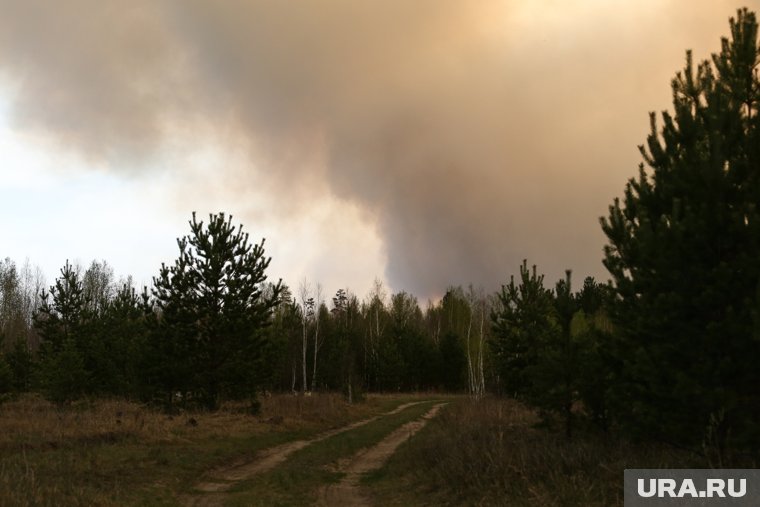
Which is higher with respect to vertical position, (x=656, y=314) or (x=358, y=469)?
(x=656, y=314)

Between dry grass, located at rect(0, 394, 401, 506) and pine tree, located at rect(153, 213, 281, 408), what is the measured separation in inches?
57.2

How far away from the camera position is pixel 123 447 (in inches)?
610

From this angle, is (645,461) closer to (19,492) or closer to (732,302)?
(732,302)

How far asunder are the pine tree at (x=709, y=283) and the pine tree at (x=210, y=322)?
56.9 feet

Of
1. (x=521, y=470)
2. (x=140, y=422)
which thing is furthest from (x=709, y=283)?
(x=140, y=422)

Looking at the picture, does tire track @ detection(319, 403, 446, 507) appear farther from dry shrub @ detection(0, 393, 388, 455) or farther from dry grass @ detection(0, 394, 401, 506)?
dry shrub @ detection(0, 393, 388, 455)

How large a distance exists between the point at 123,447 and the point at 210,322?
836cm

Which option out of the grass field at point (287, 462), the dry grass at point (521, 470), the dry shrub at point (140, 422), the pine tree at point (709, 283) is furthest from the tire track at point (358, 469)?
the pine tree at point (709, 283)

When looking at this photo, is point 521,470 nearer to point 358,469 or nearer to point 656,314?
point 656,314

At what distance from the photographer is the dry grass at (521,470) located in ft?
28.5

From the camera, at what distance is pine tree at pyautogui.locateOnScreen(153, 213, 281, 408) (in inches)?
913

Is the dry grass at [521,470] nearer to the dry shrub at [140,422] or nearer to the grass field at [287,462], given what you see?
the grass field at [287,462]

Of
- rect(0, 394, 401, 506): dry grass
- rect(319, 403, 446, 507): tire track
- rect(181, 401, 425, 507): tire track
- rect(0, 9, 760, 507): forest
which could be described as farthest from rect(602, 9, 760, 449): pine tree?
rect(0, 394, 401, 506): dry grass

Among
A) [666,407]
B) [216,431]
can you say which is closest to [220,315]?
[216,431]
